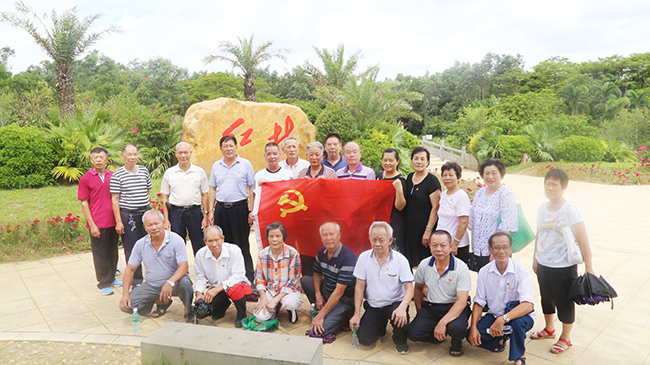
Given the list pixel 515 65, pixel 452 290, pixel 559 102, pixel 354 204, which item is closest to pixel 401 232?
pixel 354 204

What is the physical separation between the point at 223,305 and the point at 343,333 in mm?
1288

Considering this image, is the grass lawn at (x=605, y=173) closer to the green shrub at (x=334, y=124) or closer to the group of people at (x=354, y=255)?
the green shrub at (x=334, y=124)

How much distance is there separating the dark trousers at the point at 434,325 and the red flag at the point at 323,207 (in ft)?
3.97

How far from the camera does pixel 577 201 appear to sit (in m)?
11.1

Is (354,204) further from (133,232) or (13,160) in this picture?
(13,160)

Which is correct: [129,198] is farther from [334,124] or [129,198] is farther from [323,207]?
[334,124]

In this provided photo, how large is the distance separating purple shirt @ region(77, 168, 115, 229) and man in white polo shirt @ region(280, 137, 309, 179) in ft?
7.00

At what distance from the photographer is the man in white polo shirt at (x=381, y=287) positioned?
3660mm

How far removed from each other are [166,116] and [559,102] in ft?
84.8

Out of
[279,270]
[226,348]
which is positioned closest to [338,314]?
[279,270]

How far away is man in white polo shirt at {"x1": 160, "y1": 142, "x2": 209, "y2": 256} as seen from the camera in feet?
16.3

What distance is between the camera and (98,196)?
4969mm

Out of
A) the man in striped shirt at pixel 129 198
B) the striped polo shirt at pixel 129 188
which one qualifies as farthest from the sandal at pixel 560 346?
the striped polo shirt at pixel 129 188

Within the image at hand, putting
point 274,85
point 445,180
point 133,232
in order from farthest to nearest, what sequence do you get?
point 274,85, point 133,232, point 445,180
